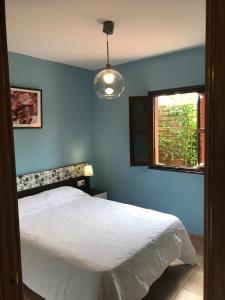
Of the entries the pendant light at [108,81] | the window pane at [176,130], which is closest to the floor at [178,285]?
the window pane at [176,130]

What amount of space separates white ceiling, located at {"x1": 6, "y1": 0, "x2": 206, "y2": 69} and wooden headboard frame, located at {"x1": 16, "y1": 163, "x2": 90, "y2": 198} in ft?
5.29

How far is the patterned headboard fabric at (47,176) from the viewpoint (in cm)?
327

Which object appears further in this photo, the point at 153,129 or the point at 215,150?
the point at 153,129

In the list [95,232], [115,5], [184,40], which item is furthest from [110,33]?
[95,232]

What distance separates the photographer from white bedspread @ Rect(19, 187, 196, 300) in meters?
1.80

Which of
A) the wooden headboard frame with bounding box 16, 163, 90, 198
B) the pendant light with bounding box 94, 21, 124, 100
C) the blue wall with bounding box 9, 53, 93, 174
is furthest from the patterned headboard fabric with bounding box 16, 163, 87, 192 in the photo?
the pendant light with bounding box 94, 21, 124, 100

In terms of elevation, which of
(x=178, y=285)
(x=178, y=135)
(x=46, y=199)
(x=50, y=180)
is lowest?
(x=178, y=285)

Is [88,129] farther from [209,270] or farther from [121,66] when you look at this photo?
[209,270]

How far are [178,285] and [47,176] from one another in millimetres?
2153

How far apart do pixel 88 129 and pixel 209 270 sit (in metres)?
3.72

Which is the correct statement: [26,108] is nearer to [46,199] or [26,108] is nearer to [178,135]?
[46,199]

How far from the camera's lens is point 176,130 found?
3.62m

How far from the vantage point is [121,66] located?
12.9 feet

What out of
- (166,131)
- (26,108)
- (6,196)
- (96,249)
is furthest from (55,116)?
(6,196)
